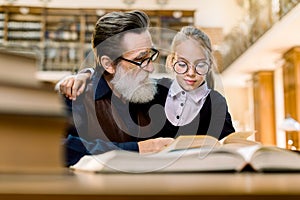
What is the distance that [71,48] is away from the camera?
13648 mm

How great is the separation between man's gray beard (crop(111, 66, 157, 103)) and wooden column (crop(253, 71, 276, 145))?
38.2 feet

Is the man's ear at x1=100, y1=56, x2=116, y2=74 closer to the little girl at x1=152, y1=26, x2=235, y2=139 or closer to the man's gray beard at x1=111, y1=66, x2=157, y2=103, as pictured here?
the man's gray beard at x1=111, y1=66, x2=157, y2=103

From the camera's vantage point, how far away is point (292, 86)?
11.4 m

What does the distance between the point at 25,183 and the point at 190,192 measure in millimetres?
192

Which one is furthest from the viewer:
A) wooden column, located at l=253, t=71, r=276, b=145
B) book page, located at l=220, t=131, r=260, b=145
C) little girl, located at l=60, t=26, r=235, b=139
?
wooden column, located at l=253, t=71, r=276, b=145

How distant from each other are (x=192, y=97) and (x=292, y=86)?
972 centimetres

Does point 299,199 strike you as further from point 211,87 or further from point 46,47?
point 46,47

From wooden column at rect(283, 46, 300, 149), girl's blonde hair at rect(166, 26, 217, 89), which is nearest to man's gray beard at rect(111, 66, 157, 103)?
girl's blonde hair at rect(166, 26, 217, 89)

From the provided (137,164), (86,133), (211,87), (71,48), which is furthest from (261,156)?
(71,48)

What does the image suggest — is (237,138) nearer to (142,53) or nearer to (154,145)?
(154,145)

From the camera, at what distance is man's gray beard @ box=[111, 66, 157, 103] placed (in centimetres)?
216

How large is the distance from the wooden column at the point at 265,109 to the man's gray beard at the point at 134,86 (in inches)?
459

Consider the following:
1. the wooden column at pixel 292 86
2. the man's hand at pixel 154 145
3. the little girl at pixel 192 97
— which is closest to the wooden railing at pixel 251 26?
the wooden column at pixel 292 86

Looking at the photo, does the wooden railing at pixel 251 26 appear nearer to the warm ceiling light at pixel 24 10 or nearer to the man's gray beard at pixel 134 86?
the warm ceiling light at pixel 24 10
